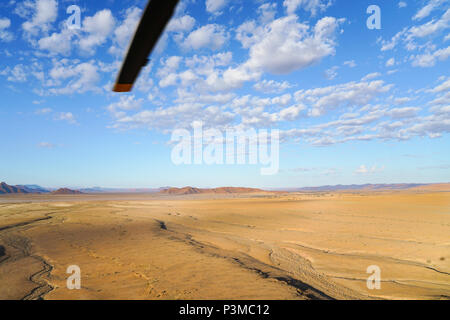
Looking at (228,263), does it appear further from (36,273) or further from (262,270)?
(36,273)

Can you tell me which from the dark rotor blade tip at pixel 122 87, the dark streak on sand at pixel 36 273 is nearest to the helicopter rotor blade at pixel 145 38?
the dark rotor blade tip at pixel 122 87

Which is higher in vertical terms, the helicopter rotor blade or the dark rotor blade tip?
the helicopter rotor blade

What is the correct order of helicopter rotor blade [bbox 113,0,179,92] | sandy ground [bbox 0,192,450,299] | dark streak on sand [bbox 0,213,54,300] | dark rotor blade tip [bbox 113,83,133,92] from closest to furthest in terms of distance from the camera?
helicopter rotor blade [bbox 113,0,179,92] → dark rotor blade tip [bbox 113,83,133,92] → dark streak on sand [bbox 0,213,54,300] → sandy ground [bbox 0,192,450,299]

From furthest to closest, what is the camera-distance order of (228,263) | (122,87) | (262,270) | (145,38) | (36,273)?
(228,263) < (262,270) < (36,273) < (122,87) < (145,38)

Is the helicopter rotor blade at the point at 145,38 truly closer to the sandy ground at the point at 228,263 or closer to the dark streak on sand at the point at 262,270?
the sandy ground at the point at 228,263

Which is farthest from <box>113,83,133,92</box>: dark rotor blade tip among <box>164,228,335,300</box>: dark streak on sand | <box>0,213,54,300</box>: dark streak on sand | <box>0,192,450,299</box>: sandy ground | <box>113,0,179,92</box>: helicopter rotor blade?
<box>0,213,54,300</box>: dark streak on sand

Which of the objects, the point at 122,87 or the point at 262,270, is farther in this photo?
the point at 262,270

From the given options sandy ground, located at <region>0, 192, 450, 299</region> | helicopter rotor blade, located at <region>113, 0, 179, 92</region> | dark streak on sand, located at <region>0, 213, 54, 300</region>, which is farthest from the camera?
sandy ground, located at <region>0, 192, 450, 299</region>

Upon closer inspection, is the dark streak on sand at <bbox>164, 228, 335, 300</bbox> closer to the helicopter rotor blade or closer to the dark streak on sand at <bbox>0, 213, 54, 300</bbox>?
the dark streak on sand at <bbox>0, 213, 54, 300</bbox>

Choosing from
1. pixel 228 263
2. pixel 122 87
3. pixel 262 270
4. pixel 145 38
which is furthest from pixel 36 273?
pixel 145 38

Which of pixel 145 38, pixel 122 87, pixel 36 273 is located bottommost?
pixel 36 273

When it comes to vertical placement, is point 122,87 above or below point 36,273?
above

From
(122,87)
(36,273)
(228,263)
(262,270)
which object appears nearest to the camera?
(122,87)
